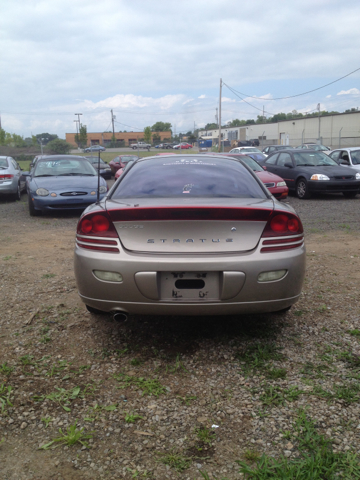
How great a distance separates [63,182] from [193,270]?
25.5 feet

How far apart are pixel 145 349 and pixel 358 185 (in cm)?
1134

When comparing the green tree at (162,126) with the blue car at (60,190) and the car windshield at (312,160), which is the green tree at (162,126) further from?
the blue car at (60,190)

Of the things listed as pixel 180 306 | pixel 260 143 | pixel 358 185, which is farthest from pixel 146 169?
pixel 260 143

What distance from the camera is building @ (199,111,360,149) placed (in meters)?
42.5

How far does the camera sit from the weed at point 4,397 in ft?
8.58

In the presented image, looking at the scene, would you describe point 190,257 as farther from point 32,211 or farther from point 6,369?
point 32,211

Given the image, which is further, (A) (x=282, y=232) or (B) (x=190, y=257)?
(A) (x=282, y=232)

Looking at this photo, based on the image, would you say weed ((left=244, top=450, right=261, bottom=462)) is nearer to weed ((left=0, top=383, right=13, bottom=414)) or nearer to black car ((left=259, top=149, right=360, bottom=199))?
weed ((left=0, top=383, right=13, bottom=414))

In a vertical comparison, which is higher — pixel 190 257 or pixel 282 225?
pixel 282 225

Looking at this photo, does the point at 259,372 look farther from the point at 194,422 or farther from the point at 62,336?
the point at 62,336

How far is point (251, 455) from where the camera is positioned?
216cm

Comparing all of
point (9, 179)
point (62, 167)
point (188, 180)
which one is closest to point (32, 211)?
point (62, 167)

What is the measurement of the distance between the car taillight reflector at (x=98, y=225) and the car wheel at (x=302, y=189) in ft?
35.4

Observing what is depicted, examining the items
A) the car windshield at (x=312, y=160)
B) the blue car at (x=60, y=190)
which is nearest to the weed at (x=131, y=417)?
the blue car at (x=60, y=190)
